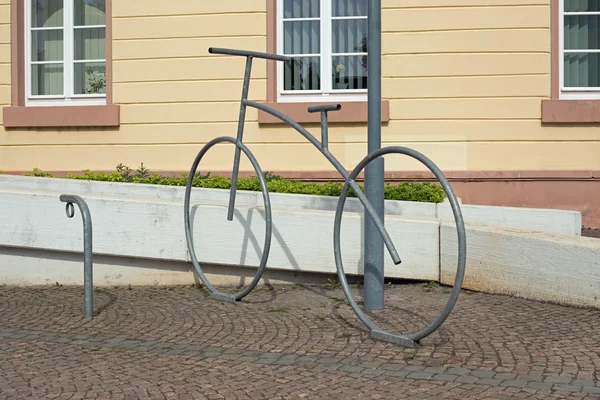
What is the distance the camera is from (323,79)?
1072 centimetres

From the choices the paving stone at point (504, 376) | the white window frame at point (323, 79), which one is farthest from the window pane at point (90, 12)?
the paving stone at point (504, 376)

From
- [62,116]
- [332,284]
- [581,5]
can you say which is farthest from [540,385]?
[62,116]

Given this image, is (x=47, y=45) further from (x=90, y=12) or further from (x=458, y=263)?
(x=458, y=263)

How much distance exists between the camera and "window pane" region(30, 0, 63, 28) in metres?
11.5

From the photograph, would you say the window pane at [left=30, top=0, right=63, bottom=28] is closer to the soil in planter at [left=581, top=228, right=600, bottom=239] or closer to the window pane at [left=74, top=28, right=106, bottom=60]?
the window pane at [left=74, top=28, right=106, bottom=60]

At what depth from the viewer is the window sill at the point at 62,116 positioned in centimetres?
1084

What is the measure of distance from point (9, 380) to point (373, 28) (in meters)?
3.32

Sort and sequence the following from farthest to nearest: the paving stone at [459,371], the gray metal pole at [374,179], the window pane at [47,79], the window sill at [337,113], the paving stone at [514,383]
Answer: the window pane at [47,79], the window sill at [337,113], the gray metal pole at [374,179], the paving stone at [459,371], the paving stone at [514,383]

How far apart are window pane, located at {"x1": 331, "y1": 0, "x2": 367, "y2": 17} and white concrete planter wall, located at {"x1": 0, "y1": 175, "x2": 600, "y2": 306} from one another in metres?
3.51

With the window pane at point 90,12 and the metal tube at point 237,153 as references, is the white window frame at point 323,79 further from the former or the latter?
the metal tube at point 237,153

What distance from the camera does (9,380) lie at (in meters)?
4.68

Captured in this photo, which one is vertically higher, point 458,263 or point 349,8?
point 349,8

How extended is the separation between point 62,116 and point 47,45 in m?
1.19

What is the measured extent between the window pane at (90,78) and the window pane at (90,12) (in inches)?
21.3
